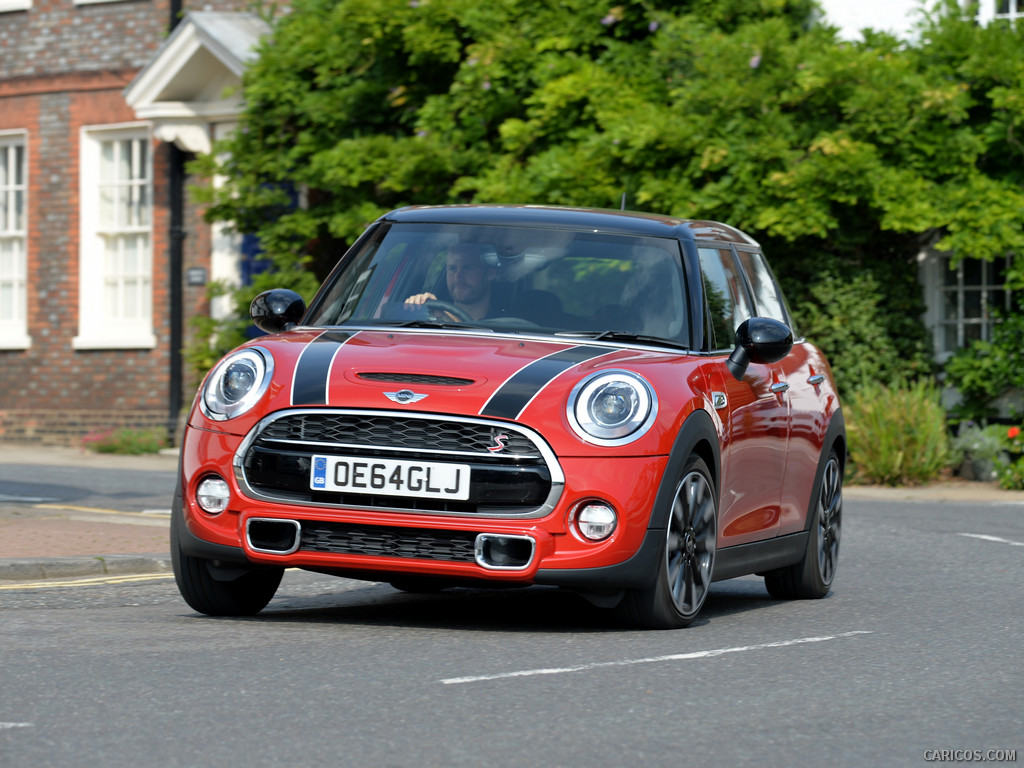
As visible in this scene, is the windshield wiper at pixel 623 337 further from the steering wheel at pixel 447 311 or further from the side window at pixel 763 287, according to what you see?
the side window at pixel 763 287

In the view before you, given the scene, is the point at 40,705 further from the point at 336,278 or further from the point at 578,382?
the point at 336,278

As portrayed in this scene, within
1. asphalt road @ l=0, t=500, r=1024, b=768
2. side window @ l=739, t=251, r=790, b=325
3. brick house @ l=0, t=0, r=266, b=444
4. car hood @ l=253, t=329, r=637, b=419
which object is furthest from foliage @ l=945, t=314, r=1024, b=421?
car hood @ l=253, t=329, r=637, b=419

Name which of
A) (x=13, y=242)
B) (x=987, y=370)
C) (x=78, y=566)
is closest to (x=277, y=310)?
(x=78, y=566)

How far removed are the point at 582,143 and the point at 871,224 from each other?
10.5ft

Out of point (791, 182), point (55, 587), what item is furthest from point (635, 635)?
point (791, 182)

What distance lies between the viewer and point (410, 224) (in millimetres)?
8188

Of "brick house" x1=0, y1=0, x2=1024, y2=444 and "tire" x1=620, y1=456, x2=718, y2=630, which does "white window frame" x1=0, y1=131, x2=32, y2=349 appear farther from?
"tire" x1=620, y1=456, x2=718, y2=630

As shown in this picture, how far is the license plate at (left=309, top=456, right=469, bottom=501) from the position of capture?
259 inches

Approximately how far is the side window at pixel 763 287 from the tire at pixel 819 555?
79 cm

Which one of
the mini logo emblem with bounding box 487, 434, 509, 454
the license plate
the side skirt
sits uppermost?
the mini logo emblem with bounding box 487, 434, 509, 454

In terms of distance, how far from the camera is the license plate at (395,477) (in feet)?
21.6

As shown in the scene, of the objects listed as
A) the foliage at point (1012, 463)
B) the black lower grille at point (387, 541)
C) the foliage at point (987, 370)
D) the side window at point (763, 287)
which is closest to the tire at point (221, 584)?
the black lower grille at point (387, 541)

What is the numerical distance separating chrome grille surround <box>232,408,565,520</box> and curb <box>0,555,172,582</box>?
286 centimetres

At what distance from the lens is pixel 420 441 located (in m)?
Result: 6.60
